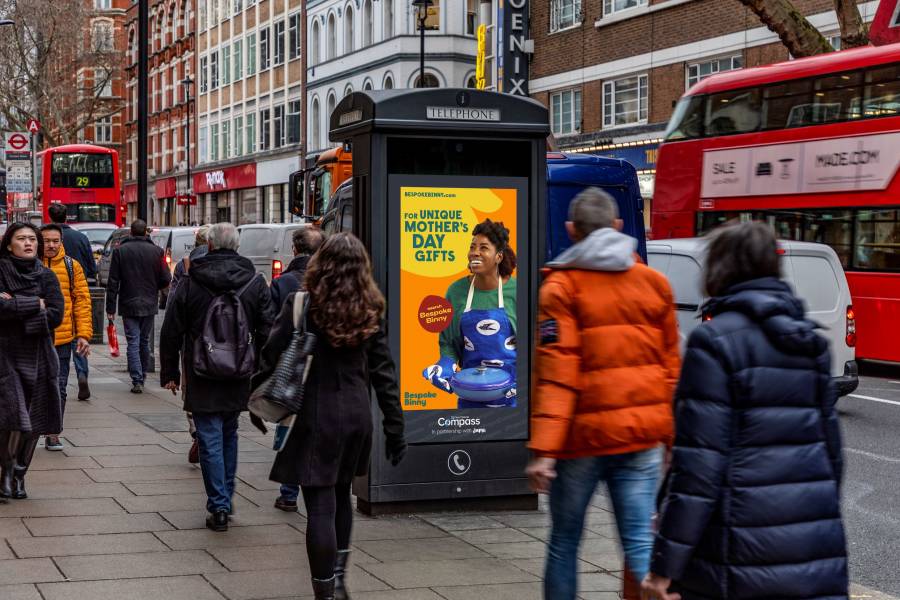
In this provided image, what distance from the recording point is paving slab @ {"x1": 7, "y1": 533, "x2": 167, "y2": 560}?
635 centimetres

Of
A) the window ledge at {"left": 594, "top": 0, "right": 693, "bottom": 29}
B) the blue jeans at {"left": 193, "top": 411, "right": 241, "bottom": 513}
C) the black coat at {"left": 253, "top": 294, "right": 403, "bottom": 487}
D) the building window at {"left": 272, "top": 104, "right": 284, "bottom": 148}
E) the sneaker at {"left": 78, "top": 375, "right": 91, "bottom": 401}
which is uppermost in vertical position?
the window ledge at {"left": 594, "top": 0, "right": 693, "bottom": 29}

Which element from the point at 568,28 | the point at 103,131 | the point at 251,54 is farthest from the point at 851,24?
the point at 103,131

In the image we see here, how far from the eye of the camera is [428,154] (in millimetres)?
7801

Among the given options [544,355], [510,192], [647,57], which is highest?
[647,57]

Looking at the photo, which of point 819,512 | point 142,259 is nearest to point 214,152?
point 142,259

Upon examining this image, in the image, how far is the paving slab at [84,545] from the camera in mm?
6352

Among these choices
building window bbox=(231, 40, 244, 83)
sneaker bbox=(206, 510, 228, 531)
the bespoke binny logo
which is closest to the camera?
sneaker bbox=(206, 510, 228, 531)

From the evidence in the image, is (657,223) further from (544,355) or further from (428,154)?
(544,355)

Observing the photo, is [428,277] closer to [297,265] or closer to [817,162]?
[297,265]

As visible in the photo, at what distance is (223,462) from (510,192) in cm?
227

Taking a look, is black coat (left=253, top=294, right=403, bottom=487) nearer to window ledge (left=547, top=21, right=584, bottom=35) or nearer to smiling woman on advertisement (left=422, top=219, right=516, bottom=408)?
smiling woman on advertisement (left=422, top=219, right=516, bottom=408)

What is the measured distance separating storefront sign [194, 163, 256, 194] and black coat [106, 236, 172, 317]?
43601 millimetres

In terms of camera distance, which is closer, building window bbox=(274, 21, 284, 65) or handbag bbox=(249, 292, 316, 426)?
handbag bbox=(249, 292, 316, 426)

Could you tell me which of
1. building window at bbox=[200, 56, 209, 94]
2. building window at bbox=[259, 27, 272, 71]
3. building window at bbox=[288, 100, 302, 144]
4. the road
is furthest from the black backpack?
building window at bbox=[200, 56, 209, 94]
